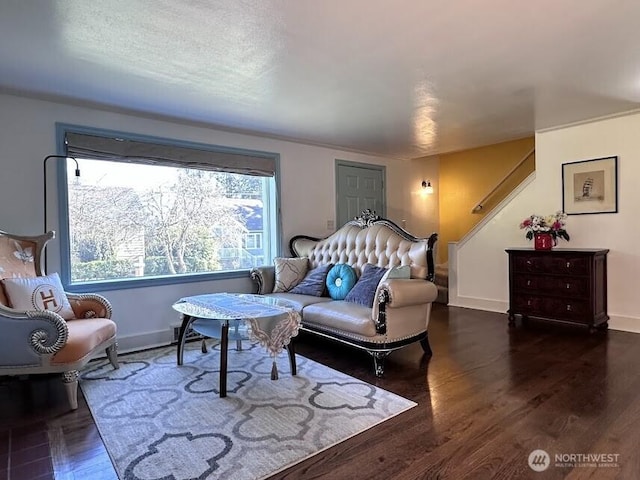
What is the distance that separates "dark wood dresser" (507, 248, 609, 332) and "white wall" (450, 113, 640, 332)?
169mm

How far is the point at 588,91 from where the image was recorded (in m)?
3.29

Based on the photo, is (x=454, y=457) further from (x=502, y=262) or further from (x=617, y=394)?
(x=502, y=262)

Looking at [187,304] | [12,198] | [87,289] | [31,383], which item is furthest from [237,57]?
[31,383]

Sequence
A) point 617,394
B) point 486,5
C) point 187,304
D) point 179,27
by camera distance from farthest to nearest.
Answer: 1. point 187,304
2. point 617,394
3. point 179,27
4. point 486,5

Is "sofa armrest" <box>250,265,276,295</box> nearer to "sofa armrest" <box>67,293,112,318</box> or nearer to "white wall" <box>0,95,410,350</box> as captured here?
"white wall" <box>0,95,410,350</box>

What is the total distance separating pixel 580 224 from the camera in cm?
440

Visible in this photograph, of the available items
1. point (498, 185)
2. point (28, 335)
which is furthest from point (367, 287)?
point (498, 185)

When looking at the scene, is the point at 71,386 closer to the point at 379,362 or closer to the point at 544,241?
the point at 379,362

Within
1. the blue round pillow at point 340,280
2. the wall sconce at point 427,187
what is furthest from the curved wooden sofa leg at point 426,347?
the wall sconce at point 427,187

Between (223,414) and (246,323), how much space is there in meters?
0.64

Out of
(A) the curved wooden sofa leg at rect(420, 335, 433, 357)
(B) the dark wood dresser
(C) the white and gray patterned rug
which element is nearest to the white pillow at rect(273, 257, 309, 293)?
(C) the white and gray patterned rug

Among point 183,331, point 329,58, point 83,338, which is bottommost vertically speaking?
point 183,331

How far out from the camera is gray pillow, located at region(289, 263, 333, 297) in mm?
3931

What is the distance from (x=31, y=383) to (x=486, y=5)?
154 inches
